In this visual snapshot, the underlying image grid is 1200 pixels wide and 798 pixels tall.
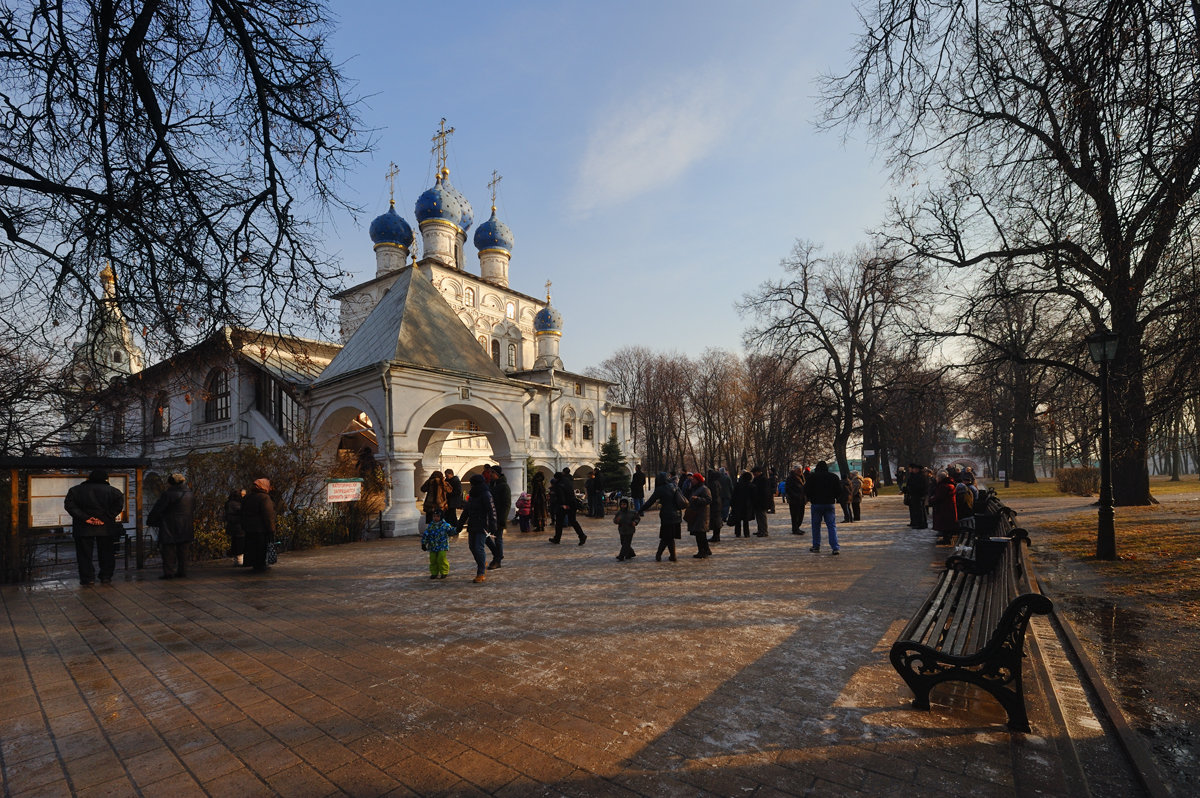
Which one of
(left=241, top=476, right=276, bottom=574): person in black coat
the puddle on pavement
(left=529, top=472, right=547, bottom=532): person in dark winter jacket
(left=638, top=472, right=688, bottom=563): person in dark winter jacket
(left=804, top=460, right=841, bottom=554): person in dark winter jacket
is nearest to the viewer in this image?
the puddle on pavement

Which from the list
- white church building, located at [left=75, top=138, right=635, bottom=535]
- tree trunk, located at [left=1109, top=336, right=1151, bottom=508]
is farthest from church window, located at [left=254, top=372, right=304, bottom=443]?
tree trunk, located at [left=1109, top=336, right=1151, bottom=508]

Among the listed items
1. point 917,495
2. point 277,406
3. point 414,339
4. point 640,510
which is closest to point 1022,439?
point 917,495

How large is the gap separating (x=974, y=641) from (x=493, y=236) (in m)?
43.0

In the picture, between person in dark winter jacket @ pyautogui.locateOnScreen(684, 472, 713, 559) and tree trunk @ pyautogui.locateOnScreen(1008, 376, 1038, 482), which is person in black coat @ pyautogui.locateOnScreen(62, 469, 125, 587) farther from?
tree trunk @ pyautogui.locateOnScreen(1008, 376, 1038, 482)

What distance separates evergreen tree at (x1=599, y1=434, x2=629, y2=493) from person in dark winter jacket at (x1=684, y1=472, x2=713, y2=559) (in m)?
27.5

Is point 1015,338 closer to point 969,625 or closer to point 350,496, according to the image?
point 969,625

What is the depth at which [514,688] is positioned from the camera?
13.9 feet

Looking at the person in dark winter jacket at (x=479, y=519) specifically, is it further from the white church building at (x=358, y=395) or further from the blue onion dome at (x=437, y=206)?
the blue onion dome at (x=437, y=206)

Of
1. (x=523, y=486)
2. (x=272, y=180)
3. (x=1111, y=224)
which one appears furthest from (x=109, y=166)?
(x=523, y=486)

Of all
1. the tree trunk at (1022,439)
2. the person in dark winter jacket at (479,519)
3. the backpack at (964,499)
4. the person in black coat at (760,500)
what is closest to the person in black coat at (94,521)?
the person in dark winter jacket at (479,519)

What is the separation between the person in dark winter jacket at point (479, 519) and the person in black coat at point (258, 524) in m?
3.51

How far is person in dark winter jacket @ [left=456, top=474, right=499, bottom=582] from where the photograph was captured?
27.4 ft

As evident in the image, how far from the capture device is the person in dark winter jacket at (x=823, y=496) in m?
10.4

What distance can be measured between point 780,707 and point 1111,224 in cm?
512
